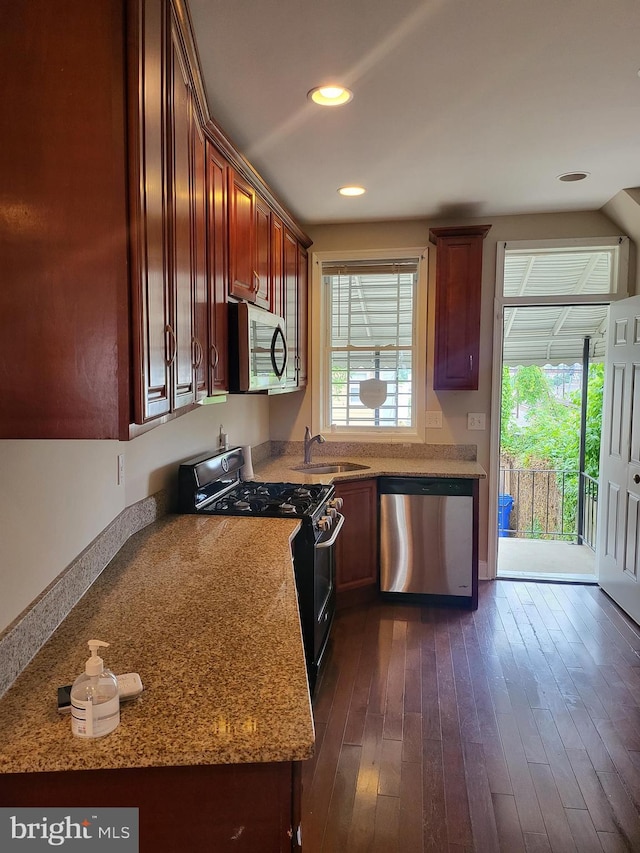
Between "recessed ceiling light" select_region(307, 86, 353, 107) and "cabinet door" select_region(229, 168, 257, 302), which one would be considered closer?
"recessed ceiling light" select_region(307, 86, 353, 107)

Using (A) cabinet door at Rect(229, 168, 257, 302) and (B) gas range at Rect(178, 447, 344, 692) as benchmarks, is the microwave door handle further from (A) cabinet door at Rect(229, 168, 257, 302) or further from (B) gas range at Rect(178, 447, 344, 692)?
(B) gas range at Rect(178, 447, 344, 692)

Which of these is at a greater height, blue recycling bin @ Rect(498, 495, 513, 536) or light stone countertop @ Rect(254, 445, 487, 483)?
light stone countertop @ Rect(254, 445, 487, 483)

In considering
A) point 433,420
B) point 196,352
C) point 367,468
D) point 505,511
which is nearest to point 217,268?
point 196,352

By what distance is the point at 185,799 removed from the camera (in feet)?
3.24

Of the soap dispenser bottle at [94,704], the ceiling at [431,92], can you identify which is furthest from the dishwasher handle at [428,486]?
the soap dispenser bottle at [94,704]

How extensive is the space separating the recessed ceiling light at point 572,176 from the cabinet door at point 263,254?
1631 millimetres

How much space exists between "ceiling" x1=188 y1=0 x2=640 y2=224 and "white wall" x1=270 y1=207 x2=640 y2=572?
430 mm

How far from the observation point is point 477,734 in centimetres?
225

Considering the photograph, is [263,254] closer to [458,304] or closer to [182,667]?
[458,304]

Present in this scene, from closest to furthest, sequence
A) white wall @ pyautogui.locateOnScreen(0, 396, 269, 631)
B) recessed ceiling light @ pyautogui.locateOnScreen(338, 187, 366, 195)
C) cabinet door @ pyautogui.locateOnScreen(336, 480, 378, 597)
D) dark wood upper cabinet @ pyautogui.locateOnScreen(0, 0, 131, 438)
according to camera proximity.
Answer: dark wood upper cabinet @ pyautogui.locateOnScreen(0, 0, 131, 438), white wall @ pyautogui.locateOnScreen(0, 396, 269, 631), recessed ceiling light @ pyautogui.locateOnScreen(338, 187, 366, 195), cabinet door @ pyautogui.locateOnScreen(336, 480, 378, 597)

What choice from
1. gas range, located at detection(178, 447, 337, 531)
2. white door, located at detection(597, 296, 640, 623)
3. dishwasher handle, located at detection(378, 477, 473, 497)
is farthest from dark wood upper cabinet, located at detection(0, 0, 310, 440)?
white door, located at detection(597, 296, 640, 623)

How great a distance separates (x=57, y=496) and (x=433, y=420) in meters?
2.96

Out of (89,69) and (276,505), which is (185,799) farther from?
(276,505)

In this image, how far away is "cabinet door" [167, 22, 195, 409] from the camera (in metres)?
1.42
